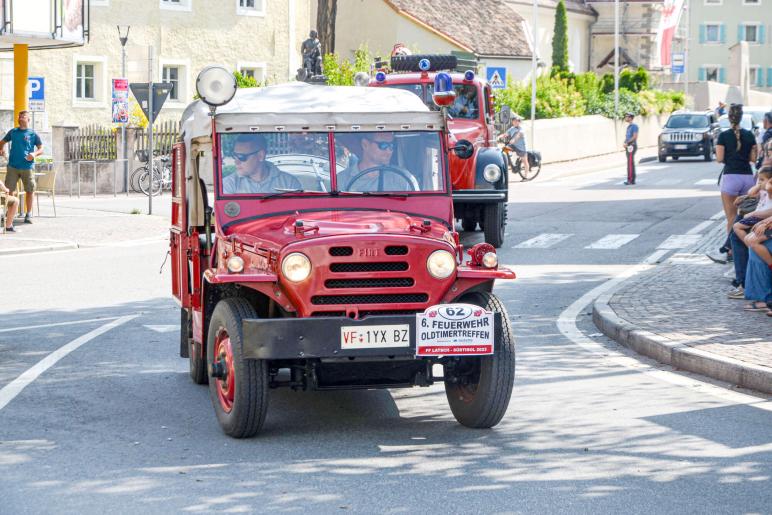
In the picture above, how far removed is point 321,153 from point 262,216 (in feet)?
1.99

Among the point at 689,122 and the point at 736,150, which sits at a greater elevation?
the point at 689,122

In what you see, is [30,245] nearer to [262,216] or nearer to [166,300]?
[166,300]

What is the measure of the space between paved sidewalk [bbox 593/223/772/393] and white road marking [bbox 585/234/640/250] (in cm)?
406

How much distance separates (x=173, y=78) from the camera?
4672 cm

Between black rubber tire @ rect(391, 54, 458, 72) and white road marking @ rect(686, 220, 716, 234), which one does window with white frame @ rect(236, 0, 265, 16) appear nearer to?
white road marking @ rect(686, 220, 716, 234)

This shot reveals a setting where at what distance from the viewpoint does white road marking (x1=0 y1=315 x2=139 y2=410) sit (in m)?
9.47

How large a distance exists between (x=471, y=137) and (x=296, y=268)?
13.3m

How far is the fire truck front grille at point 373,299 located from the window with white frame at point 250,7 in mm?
40939

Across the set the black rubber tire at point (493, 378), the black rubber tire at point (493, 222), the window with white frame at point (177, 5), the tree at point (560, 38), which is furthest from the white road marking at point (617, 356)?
the tree at point (560, 38)

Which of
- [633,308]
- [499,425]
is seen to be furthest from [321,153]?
[633,308]

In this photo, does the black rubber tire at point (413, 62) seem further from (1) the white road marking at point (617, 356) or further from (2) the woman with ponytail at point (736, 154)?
(1) the white road marking at point (617, 356)

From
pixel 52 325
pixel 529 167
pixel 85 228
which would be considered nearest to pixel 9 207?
pixel 85 228

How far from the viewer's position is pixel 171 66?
4653cm

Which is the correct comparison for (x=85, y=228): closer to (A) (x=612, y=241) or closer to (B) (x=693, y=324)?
(A) (x=612, y=241)
